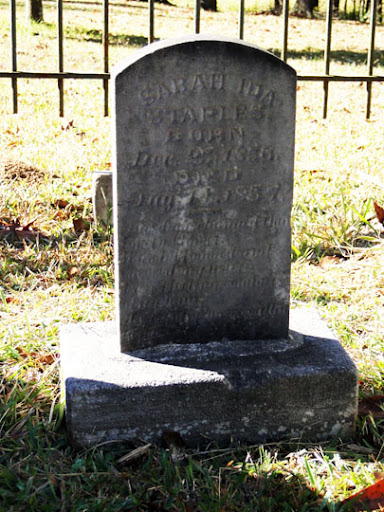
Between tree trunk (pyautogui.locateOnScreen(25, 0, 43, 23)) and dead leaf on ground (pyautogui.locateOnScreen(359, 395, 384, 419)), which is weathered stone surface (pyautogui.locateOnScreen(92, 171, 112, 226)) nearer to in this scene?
dead leaf on ground (pyautogui.locateOnScreen(359, 395, 384, 419))

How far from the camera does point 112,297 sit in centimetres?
359

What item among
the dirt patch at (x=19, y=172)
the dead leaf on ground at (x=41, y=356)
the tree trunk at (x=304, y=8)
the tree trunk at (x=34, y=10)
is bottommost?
the dead leaf on ground at (x=41, y=356)

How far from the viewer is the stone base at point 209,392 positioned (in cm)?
250

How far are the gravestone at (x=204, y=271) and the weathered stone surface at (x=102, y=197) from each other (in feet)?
5.16

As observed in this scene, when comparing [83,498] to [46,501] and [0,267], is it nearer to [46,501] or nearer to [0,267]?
[46,501]

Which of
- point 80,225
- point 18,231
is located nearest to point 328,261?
point 80,225

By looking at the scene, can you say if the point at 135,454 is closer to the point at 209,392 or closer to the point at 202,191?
the point at 209,392

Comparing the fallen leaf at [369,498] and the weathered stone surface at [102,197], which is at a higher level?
the weathered stone surface at [102,197]

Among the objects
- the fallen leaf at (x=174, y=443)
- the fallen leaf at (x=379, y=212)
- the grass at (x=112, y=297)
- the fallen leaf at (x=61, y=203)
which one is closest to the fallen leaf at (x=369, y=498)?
the grass at (x=112, y=297)

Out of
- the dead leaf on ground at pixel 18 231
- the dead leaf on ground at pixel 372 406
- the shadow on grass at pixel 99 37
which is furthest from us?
the shadow on grass at pixel 99 37

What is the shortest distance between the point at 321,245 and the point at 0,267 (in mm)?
1793

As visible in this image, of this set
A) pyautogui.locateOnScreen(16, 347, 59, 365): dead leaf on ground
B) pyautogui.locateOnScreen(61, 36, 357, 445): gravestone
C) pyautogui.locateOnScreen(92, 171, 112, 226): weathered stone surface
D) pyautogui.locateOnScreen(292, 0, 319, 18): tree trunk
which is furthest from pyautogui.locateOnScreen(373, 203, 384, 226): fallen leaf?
pyautogui.locateOnScreen(292, 0, 319, 18): tree trunk

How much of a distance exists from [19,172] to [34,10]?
23.8 feet

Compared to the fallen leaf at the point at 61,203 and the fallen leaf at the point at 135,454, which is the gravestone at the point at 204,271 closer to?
the fallen leaf at the point at 135,454
